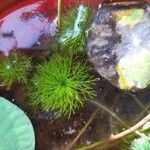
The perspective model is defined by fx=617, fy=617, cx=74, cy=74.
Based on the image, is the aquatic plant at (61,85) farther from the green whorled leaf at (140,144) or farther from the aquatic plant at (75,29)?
the green whorled leaf at (140,144)

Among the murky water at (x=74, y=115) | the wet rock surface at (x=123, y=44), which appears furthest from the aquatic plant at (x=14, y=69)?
the wet rock surface at (x=123, y=44)

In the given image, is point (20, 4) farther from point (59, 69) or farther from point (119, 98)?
point (119, 98)

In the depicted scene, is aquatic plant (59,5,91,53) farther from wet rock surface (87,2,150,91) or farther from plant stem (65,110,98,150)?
plant stem (65,110,98,150)

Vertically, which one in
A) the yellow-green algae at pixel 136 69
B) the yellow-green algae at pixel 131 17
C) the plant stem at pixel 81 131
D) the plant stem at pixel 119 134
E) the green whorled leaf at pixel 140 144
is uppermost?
the yellow-green algae at pixel 131 17

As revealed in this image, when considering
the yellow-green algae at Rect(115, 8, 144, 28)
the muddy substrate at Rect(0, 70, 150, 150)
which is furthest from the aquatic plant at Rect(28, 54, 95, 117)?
the yellow-green algae at Rect(115, 8, 144, 28)

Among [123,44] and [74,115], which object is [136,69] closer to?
[123,44]

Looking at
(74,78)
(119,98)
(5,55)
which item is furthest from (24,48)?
(119,98)

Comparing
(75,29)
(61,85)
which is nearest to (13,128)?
(61,85)
